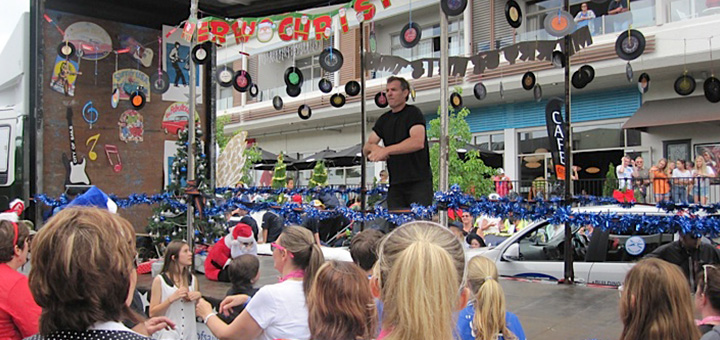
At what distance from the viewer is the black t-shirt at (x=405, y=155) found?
5.57 m

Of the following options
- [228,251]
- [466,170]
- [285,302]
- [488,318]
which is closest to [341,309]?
[285,302]

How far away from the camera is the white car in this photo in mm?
6445

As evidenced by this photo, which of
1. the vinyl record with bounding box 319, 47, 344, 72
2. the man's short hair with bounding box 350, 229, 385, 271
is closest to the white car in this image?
the man's short hair with bounding box 350, 229, 385, 271

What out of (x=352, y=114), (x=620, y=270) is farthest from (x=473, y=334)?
(x=352, y=114)

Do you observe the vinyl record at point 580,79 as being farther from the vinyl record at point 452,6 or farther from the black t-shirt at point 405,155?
the black t-shirt at point 405,155

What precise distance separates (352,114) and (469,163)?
902 centimetres

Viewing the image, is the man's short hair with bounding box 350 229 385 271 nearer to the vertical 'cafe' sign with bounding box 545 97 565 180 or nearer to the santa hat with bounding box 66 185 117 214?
the santa hat with bounding box 66 185 117 214

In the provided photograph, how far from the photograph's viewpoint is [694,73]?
52.2 feet

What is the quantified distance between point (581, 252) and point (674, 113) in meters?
10.8

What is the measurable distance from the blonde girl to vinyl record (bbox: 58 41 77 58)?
615 centimetres

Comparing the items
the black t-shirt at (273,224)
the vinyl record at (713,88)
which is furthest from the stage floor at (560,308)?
the vinyl record at (713,88)

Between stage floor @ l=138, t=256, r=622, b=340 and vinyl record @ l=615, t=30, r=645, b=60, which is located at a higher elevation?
vinyl record @ l=615, t=30, r=645, b=60

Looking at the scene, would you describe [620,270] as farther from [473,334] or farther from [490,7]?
[490,7]

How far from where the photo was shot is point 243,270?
14.7 ft
